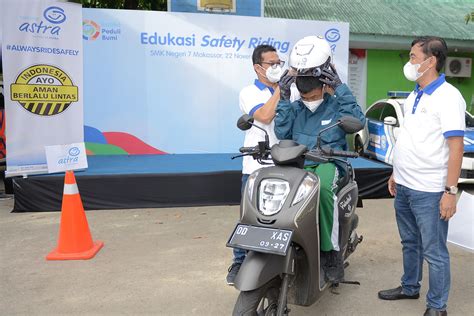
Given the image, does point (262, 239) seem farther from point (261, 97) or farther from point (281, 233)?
point (261, 97)

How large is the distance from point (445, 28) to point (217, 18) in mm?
6667

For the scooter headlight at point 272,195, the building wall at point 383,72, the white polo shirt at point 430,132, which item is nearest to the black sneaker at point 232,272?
the scooter headlight at point 272,195

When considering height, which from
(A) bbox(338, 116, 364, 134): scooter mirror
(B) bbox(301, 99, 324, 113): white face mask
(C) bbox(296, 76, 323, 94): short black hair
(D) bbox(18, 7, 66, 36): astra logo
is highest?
(D) bbox(18, 7, 66, 36): astra logo

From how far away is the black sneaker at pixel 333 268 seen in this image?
293 centimetres

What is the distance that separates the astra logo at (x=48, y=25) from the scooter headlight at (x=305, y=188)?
4925 mm

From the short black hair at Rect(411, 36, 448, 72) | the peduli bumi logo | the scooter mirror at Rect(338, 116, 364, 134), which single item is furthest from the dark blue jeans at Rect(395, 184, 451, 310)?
the peduli bumi logo

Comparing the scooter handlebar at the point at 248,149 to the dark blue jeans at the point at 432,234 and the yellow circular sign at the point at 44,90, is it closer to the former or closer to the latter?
the dark blue jeans at the point at 432,234

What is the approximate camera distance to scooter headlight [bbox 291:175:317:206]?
98.7 inches

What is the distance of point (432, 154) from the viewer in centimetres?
299

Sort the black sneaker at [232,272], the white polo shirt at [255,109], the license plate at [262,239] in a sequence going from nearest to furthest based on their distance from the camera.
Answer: the license plate at [262,239], the white polo shirt at [255,109], the black sneaker at [232,272]

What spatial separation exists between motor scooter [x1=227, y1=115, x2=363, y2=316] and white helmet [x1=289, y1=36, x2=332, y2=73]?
0.43 meters

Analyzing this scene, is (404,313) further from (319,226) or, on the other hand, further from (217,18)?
(217,18)

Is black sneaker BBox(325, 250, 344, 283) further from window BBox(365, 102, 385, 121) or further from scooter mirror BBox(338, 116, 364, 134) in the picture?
window BBox(365, 102, 385, 121)

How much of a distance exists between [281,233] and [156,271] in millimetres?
2057
